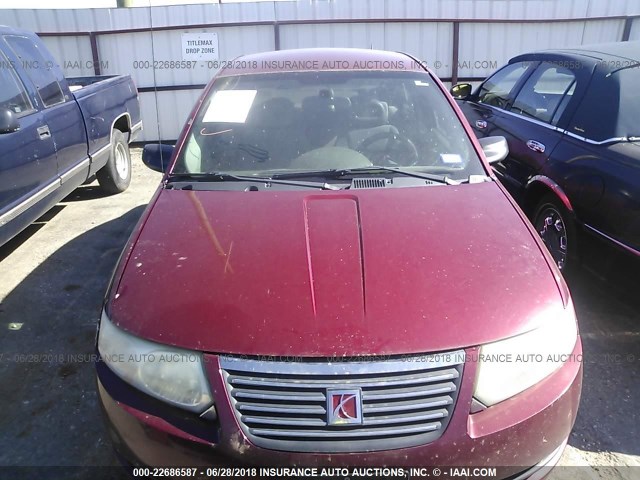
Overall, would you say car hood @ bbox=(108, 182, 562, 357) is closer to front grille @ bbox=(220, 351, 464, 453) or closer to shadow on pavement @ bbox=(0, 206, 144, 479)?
front grille @ bbox=(220, 351, 464, 453)

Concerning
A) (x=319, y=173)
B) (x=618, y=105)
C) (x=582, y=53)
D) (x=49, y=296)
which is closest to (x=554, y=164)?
(x=618, y=105)

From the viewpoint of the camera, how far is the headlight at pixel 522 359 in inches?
66.4

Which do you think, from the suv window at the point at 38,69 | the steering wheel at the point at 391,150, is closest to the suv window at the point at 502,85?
the steering wheel at the point at 391,150

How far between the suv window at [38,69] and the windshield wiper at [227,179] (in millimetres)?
2812

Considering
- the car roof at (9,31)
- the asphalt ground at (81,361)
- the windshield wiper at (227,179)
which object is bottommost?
the asphalt ground at (81,361)

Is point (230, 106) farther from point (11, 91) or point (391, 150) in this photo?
point (11, 91)

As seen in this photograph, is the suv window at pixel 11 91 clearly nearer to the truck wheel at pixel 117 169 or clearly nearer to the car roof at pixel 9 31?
the car roof at pixel 9 31

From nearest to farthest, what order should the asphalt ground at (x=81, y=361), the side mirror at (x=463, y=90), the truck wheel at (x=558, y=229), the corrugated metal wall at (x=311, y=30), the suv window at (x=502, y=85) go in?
the asphalt ground at (x=81, y=361), the truck wheel at (x=558, y=229), the suv window at (x=502, y=85), the side mirror at (x=463, y=90), the corrugated metal wall at (x=311, y=30)

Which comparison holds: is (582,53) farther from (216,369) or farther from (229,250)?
(216,369)

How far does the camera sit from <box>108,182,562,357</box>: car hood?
171cm

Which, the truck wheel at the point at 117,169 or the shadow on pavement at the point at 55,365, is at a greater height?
the truck wheel at the point at 117,169

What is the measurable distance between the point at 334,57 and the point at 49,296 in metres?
2.76

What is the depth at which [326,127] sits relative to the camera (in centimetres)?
296

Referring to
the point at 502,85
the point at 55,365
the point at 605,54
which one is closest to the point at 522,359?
the point at 55,365
